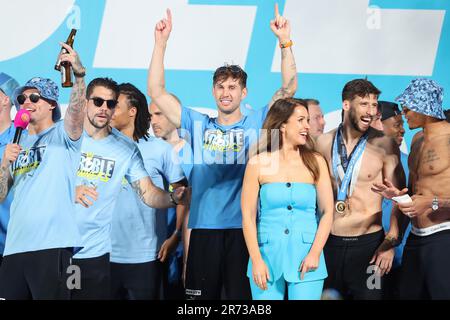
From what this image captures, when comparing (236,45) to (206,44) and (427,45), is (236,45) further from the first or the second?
(427,45)

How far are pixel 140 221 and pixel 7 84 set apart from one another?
133 cm

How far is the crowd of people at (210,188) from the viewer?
4.45m

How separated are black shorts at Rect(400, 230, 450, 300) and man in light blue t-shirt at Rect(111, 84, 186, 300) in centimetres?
154

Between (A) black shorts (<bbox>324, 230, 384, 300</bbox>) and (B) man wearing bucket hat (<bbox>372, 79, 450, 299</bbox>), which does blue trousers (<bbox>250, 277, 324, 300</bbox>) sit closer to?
(A) black shorts (<bbox>324, 230, 384, 300</bbox>)

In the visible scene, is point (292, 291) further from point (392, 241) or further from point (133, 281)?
point (133, 281)

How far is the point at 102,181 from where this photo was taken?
16.2ft

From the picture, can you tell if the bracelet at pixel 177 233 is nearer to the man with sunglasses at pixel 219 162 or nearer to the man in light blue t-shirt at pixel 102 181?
the man in light blue t-shirt at pixel 102 181

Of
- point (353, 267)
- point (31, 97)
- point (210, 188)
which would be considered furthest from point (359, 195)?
point (31, 97)

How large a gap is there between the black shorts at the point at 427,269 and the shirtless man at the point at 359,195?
0.14 metres

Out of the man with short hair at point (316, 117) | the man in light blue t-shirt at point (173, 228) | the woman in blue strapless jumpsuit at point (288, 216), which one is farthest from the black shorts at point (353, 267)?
the man in light blue t-shirt at point (173, 228)

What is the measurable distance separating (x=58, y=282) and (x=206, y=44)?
6.21ft

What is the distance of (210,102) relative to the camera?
519 centimetres

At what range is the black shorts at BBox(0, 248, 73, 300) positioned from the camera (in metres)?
4.48

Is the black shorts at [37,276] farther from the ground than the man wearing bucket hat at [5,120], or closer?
closer
